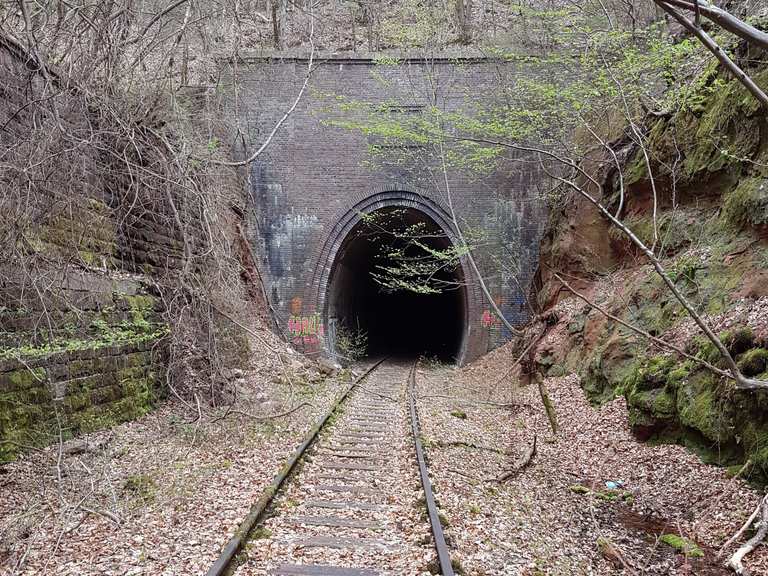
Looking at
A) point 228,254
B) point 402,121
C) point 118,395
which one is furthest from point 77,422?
point 402,121

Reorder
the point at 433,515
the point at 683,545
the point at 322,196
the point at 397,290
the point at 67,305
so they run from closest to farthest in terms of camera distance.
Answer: the point at 683,545, the point at 433,515, the point at 67,305, the point at 322,196, the point at 397,290

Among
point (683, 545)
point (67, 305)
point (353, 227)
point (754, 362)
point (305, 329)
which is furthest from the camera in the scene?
point (353, 227)

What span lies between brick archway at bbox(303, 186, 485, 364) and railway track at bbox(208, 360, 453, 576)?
7.90 m

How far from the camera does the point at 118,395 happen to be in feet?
22.5

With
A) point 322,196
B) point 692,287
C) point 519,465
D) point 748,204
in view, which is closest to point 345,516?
point 519,465

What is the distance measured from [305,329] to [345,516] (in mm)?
10619

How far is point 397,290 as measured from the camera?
82.6 feet

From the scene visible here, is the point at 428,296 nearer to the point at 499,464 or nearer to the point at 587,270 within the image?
the point at 587,270

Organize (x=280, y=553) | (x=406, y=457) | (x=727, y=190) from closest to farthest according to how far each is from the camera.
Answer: (x=280, y=553) < (x=406, y=457) < (x=727, y=190)

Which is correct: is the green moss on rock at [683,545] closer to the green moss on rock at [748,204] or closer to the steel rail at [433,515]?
the steel rail at [433,515]

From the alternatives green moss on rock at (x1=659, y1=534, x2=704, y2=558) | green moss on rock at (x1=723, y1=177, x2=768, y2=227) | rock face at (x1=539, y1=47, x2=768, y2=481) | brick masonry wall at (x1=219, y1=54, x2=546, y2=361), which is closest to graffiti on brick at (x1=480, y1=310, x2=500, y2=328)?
brick masonry wall at (x1=219, y1=54, x2=546, y2=361)

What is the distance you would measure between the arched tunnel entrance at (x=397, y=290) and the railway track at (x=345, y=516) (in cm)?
517

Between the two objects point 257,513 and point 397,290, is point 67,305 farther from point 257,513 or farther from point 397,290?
point 397,290

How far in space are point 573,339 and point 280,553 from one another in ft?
25.6
